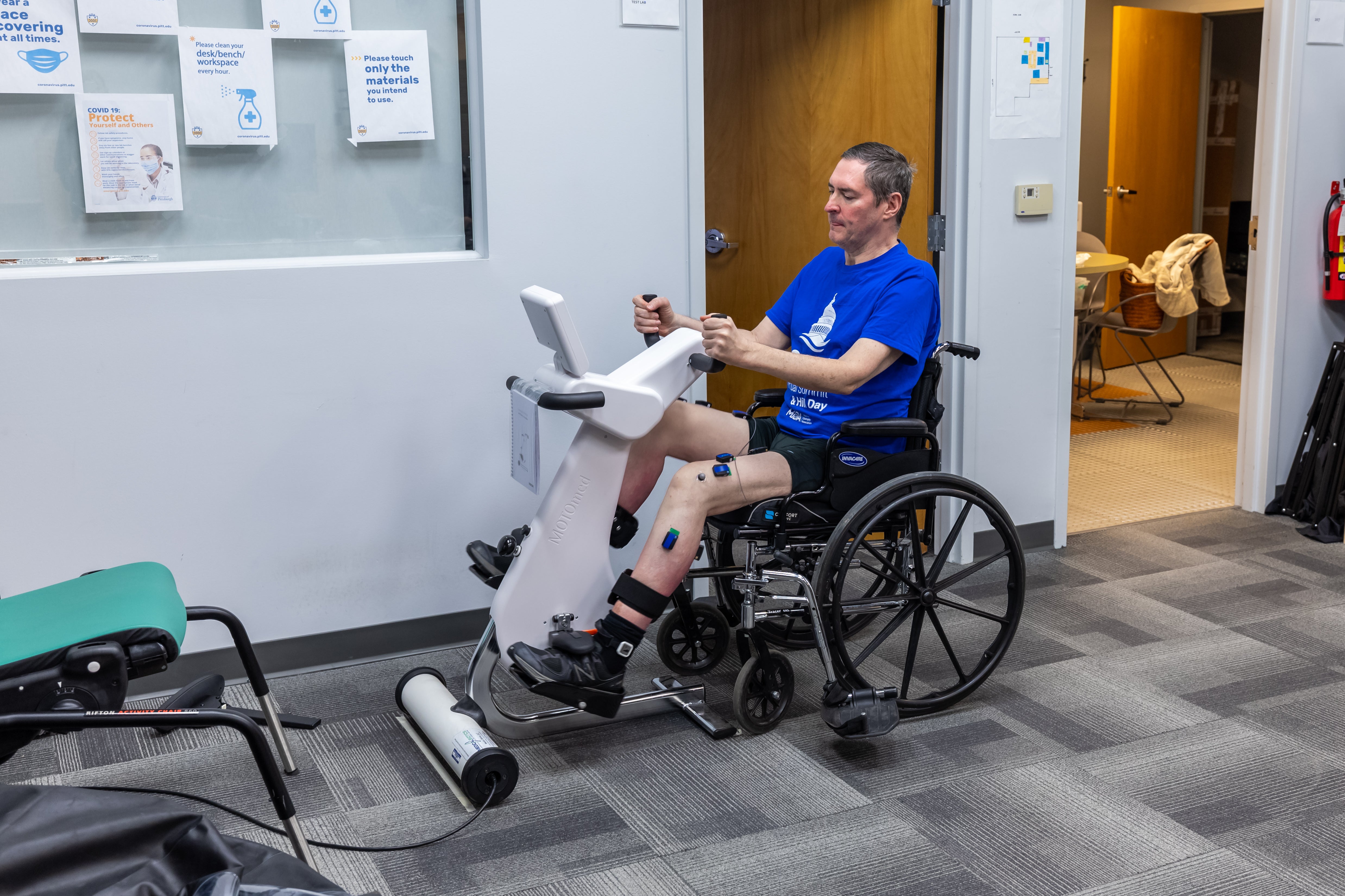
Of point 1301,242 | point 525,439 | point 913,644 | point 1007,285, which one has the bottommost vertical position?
point 913,644

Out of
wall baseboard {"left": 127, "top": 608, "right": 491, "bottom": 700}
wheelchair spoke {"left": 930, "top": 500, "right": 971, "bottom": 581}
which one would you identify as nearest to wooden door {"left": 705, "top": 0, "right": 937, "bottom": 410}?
wheelchair spoke {"left": 930, "top": 500, "right": 971, "bottom": 581}

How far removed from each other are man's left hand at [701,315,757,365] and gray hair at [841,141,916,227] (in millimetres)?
465

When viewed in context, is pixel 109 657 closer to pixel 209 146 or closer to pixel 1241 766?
pixel 209 146

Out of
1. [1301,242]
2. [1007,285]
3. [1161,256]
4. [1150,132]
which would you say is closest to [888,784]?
[1007,285]

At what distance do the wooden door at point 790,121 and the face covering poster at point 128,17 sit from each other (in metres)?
1.82

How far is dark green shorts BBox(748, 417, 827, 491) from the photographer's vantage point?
2.50 metres

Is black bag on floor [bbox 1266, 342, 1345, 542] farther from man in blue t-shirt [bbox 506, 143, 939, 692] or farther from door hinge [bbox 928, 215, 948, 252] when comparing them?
man in blue t-shirt [bbox 506, 143, 939, 692]

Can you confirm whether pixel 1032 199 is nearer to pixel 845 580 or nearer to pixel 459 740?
pixel 845 580

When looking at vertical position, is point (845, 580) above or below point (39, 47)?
below

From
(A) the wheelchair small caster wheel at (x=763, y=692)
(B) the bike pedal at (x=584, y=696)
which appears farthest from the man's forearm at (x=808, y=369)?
(B) the bike pedal at (x=584, y=696)

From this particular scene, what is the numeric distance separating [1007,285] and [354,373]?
6.26 feet

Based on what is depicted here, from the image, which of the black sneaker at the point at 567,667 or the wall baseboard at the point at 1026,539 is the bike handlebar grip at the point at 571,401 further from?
the wall baseboard at the point at 1026,539

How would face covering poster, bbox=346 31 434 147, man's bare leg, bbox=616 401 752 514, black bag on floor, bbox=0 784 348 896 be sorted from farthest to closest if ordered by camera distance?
1. face covering poster, bbox=346 31 434 147
2. man's bare leg, bbox=616 401 752 514
3. black bag on floor, bbox=0 784 348 896

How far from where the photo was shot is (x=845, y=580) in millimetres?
2621
